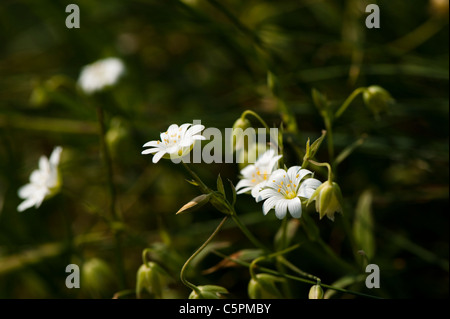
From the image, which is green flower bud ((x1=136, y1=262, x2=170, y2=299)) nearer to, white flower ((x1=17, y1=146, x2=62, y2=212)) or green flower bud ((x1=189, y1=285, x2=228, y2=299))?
green flower bud ((x1=189, y1=285, x2=228, y2=299))

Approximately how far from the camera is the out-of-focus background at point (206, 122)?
1.43 metres

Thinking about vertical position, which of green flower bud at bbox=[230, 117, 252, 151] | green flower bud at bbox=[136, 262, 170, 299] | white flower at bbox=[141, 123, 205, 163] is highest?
green flower bud at bbox=[230, 117, 252, 151]

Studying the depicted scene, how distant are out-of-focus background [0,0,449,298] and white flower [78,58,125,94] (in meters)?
0.07

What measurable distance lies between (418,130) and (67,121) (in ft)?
4.62

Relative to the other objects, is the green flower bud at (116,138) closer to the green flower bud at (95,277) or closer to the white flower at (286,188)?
the green flower bud at (95,277)

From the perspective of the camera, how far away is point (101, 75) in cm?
191

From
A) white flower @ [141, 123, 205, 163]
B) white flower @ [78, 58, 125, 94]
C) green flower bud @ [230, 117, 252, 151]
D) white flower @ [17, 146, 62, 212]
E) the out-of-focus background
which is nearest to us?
white flower @ [141, 123, 205, 163]

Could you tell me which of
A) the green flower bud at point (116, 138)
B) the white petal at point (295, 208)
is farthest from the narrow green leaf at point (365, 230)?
the green flower bud at point (116, 138)

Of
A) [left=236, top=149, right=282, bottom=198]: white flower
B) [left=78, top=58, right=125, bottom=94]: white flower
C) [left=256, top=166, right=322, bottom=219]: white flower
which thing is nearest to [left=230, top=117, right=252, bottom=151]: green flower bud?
[left=236, top=149, right=282, bottom=198]: white flower

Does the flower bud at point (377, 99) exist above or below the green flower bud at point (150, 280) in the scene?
above

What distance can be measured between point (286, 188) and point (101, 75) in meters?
1.24

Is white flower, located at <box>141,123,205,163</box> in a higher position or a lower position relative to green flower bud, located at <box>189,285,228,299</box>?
higher

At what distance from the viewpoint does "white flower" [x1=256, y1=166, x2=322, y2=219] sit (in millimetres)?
883

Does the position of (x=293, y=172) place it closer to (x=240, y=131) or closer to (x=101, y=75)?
(x=240, y=131)
